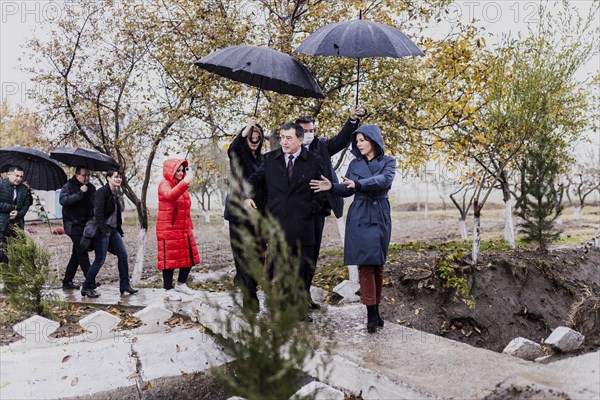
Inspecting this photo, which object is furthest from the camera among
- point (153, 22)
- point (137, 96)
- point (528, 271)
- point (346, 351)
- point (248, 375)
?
point (137, 96)

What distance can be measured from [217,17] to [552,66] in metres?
7.55

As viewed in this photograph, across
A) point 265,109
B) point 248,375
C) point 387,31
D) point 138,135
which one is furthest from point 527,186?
point 248,375

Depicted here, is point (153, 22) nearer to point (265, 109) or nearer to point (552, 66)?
point (265, 109)

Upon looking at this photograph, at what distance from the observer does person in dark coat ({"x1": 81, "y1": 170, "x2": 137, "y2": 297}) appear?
8.26 m

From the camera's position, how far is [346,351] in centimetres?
525

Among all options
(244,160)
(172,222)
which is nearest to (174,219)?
(172,222)

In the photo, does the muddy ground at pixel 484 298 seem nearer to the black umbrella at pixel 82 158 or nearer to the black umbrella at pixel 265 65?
the black umbrella at pixel 82 158

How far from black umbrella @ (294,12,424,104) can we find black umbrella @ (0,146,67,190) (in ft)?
18.1

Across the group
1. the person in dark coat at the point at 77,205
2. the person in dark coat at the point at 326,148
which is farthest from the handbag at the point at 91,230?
the person in dark coat at the point at 326,148

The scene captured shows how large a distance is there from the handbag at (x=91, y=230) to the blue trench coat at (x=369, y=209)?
4.18m

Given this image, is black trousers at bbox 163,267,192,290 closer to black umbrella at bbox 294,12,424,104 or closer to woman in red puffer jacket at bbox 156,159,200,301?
woman in red puffer jacket at bbox 156,159,200,301

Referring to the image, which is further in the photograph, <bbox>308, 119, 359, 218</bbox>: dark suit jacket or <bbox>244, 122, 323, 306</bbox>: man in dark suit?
<bbox>308, 119, 359, 218</bbox>: dark suit jacket

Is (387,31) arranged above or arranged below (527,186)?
above

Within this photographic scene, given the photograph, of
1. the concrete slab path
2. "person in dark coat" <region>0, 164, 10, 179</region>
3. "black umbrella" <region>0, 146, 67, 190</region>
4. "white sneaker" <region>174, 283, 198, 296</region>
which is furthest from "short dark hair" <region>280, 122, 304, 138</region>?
"person in dark coat" <region>0, 164, 10, 179</region>
